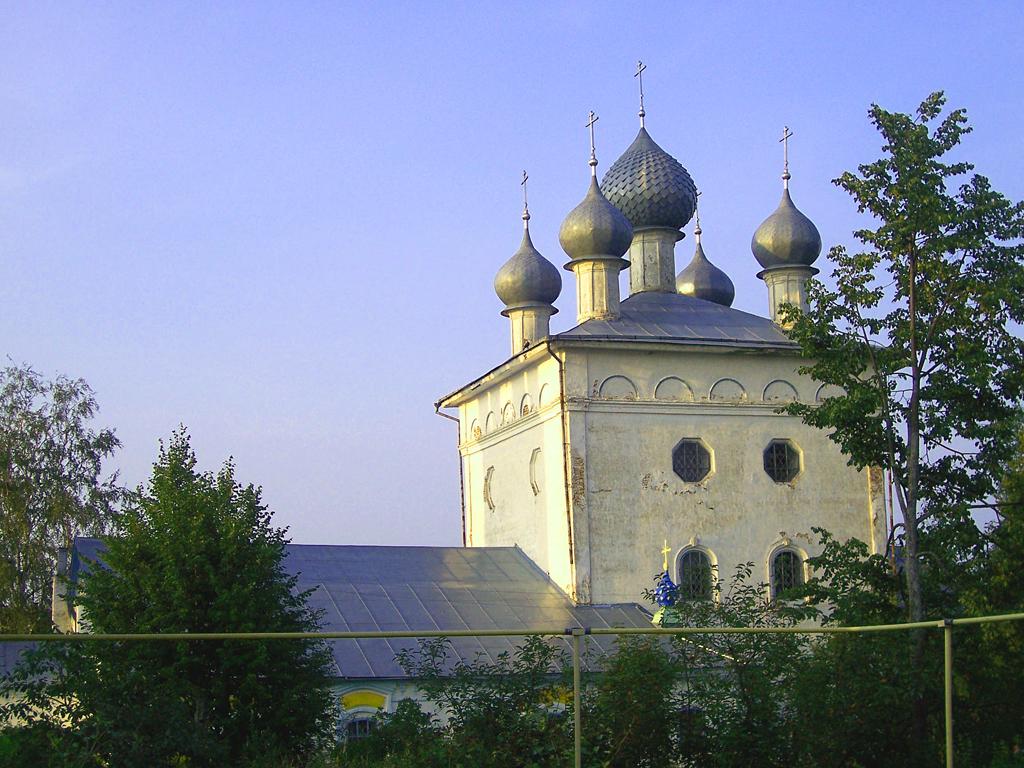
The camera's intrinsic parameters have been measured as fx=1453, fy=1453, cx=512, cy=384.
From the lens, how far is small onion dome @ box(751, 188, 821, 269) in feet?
70.7

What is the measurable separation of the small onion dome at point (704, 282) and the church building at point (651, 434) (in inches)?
127

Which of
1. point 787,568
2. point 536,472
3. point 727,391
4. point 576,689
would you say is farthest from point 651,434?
point 576,689

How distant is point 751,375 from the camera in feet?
65.4

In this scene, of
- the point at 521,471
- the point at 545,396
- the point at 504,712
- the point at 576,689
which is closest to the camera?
the point at 576,689

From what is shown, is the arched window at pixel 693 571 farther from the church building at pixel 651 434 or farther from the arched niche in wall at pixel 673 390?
the arched niche in wall at pixel 673 390

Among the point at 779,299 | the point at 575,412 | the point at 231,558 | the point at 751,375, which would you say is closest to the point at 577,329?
the point at 575,412

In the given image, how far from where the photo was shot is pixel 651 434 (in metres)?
19.4

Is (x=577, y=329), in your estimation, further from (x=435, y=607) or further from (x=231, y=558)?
(x=231, y=558)

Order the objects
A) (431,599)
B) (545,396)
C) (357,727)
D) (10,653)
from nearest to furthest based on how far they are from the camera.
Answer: (357,727) → (10,653) → (431,599) → (545,396)

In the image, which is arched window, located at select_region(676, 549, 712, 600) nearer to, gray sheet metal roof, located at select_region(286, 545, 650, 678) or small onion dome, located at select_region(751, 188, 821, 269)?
gray sheet metal roof, located at select_region(286, 545, 650, 678)

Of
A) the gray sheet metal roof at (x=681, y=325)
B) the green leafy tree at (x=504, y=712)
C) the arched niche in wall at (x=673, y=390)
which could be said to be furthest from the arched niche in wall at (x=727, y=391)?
the green leafy tree at (x=504, y=712)

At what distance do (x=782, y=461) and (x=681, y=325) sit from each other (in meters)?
2.35

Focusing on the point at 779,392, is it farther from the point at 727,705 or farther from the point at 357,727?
the point at 727,705

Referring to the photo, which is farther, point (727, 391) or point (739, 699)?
point (727, 391)
